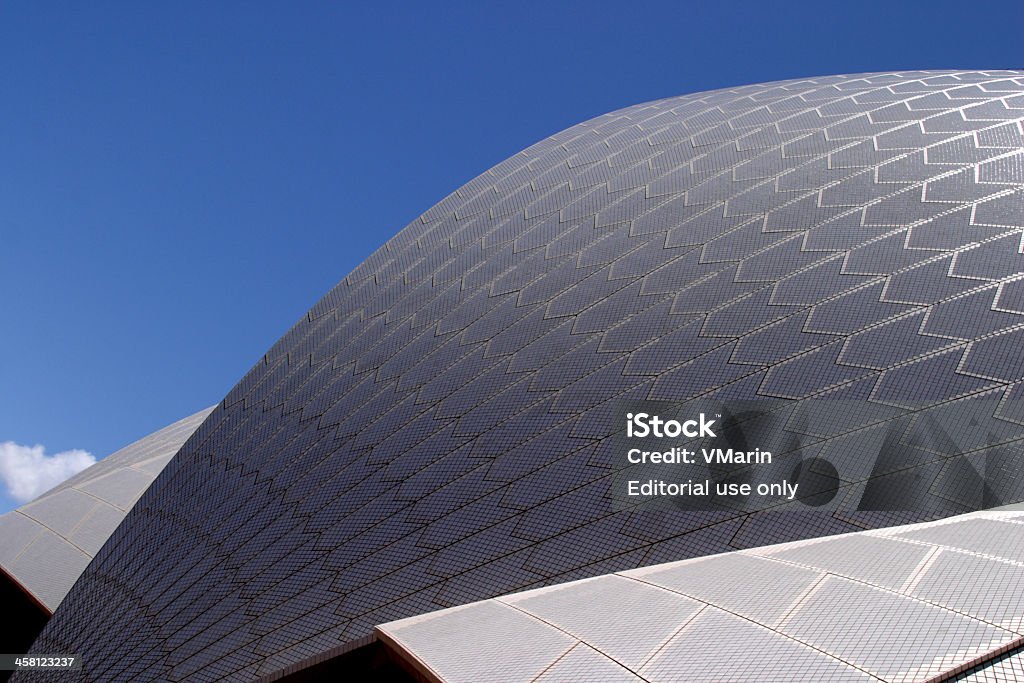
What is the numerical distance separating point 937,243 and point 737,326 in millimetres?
2491

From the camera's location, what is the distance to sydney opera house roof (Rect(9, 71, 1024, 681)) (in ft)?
19.0

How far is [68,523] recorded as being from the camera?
543 inches

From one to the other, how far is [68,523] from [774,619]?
12.8 metres

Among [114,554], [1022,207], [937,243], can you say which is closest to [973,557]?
[937,243]

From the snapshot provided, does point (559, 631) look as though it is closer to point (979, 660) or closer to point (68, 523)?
point (979, 660)

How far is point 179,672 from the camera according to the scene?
844 cm

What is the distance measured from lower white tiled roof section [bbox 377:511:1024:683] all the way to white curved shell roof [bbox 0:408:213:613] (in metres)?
8.25

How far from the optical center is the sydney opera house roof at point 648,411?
5805 mm

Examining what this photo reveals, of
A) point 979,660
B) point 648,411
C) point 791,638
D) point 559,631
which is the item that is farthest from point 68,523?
point 979,660

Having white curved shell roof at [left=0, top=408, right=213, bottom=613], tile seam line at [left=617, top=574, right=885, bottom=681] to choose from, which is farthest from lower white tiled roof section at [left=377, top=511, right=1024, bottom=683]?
white curved shell roof at [left=0, top=408, right=213, bottom=613]

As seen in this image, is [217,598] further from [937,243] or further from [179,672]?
[937,243]

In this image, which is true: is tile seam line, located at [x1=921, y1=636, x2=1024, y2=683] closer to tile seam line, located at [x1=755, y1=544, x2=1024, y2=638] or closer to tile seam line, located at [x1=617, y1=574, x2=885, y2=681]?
tile seam line, located at [x1=755, y1=544, x2=1024, y2=638]

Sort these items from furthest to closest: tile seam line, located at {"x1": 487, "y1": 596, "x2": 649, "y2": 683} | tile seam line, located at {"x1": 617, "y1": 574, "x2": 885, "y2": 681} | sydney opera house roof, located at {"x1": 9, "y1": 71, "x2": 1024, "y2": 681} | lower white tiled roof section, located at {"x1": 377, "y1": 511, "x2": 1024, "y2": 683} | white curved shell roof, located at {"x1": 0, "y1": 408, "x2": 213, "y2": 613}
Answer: white curved shell roof, located at {"x1": 0, "y1": 408, "x2": 213, "y2": 613} → sydney opera house roof, located at {"x1": 9, "y1": 71, "x2": 1024, "y2": 681} → tile seam line, located at {"x1": 487, "y1": 596, "x2": 649, "y2": 683} → lower white tiled roof section, located at {"x1": 377, "y1": 511, "x2": 1024, "y2": 683} → tile seam line, located at {"x1": 617, "y1": 574, "x2": 885, "y2": 681}

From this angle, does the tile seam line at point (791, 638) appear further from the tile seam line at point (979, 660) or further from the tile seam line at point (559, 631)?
the tile seam line at point (559, 631)
